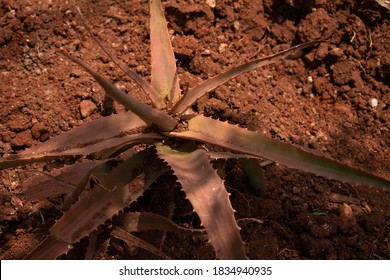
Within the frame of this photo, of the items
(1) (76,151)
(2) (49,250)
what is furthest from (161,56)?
(2) (49,250)

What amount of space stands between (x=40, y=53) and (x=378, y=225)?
1550 millimetres

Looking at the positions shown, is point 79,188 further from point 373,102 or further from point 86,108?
point 373,102

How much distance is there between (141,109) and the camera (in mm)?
1513

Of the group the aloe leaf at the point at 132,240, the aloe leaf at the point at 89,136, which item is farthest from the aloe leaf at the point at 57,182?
the aloe leaf at the point at 132,240

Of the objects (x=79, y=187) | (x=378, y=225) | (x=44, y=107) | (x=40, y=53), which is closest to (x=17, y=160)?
(x=79, y=187)

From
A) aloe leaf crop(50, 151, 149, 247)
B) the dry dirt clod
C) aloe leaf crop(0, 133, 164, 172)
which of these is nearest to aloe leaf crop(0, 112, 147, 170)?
aloe leaf crop(0, 133, 164, 172)

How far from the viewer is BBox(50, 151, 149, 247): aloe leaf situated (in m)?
1.51

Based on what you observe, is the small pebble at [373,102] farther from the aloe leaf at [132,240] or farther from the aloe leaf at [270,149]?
the aloe leaf at [132,240]

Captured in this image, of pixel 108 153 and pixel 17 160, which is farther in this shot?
pixel 108 153

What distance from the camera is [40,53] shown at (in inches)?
82.4

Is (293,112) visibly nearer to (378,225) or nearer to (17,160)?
(378,225)

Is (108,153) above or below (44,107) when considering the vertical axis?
below

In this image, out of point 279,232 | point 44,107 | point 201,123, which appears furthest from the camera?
point 44,107

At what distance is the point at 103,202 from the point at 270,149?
0.56 meters
